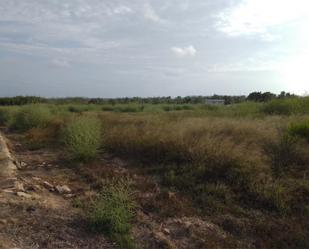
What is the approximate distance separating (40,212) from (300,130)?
6405 millimetres

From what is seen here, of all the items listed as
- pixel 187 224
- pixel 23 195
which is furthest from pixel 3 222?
pixel 187 224

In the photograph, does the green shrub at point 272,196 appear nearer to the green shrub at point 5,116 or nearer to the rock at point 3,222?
the rock at point 3,222

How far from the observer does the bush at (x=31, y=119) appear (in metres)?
14.6

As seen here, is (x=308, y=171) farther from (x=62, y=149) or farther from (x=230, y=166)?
(x=62, y=149)

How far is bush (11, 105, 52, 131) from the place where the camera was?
1457cm

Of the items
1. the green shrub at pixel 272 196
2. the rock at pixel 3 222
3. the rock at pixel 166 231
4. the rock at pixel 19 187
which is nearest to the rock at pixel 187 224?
the rock at pixel 166 231

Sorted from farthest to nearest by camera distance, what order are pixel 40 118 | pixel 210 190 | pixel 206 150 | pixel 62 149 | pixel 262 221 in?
pixel 40 118, pixel 62 149, pixel 206 150, pixel 210 190, pixel 262 221

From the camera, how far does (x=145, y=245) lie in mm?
4055

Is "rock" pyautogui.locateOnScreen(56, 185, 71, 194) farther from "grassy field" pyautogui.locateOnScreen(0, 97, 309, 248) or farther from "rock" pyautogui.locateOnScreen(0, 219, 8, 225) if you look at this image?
"rock" pyautogui.locateOnScreen(0, 219, 8, 225)

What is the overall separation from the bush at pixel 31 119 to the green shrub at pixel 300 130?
9462mm

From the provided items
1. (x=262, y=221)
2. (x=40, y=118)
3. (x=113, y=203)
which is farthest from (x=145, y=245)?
(x=40, y=118)

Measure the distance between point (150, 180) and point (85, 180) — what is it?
1223 millimetres

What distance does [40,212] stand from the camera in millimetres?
4574

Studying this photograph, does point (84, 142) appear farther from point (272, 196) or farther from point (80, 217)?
point (272, 196)
